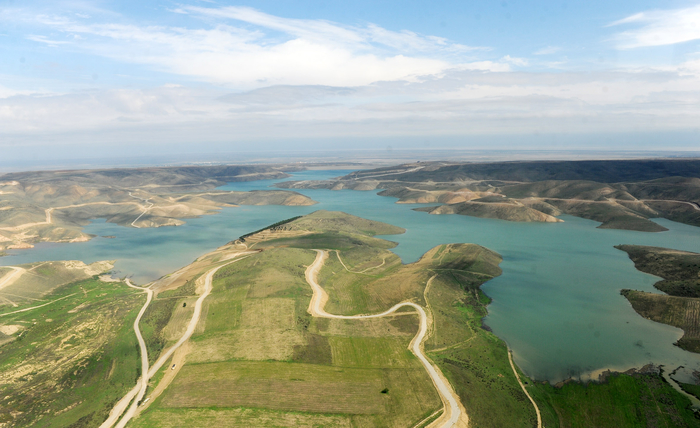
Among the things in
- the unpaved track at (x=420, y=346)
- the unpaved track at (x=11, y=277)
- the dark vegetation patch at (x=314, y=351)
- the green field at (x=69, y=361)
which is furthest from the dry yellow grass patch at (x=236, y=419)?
the unpaved track at (x=11, y=277)

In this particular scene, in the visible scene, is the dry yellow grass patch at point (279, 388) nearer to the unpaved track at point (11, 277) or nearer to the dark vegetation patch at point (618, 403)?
the dark vegetation patch at point (618, 403)

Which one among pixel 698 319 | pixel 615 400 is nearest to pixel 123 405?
pixel 615 400

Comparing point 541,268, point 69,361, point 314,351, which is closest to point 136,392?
point 69,361

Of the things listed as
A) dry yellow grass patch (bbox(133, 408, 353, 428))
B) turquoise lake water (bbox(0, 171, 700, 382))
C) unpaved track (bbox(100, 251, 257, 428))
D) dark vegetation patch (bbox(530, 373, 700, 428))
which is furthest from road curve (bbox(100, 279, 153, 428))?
dark vegetation patch (bbox(530, 373, 700, 428))

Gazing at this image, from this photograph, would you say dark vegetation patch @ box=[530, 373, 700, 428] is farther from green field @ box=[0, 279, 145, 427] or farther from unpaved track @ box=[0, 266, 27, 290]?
unpaved track @ box=[0, 266, 27, 290]

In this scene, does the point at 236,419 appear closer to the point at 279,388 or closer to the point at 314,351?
the point at 279,388

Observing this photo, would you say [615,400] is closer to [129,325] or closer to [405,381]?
[405,381]
